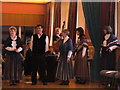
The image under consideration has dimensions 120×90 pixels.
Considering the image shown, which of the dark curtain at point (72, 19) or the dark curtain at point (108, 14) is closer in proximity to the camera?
the dark curtain at point (108, 14)

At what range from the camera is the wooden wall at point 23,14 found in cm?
992

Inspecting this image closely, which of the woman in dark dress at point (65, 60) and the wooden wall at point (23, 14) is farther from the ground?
the wooden wall at point (23, 14)

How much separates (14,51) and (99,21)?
184 cm

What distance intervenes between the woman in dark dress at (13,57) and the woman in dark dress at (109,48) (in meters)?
1.63

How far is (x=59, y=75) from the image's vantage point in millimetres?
5648

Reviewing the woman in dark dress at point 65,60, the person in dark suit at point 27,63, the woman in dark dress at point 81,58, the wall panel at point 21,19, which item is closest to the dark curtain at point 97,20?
the woman in dark dress at point 81,58

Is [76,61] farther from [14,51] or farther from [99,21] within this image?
[14,51]

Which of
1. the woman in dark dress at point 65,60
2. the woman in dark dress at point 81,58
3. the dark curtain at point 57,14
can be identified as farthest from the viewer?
the dark curtain at point 57,14

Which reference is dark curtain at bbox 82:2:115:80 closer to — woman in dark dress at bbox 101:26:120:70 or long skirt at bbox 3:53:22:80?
woman in dark dress at bbox 101:26:120:70

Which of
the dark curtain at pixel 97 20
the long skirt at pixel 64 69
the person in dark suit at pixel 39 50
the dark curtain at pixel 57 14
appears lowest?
the long skirt at pixel 64 69

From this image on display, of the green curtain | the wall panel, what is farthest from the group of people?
the wall panel

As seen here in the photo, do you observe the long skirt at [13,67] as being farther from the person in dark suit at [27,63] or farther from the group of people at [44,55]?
the person in dark suit at [27,63]

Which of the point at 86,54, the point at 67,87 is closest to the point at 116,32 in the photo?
the point at 86,54

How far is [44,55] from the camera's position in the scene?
5.51 metres
